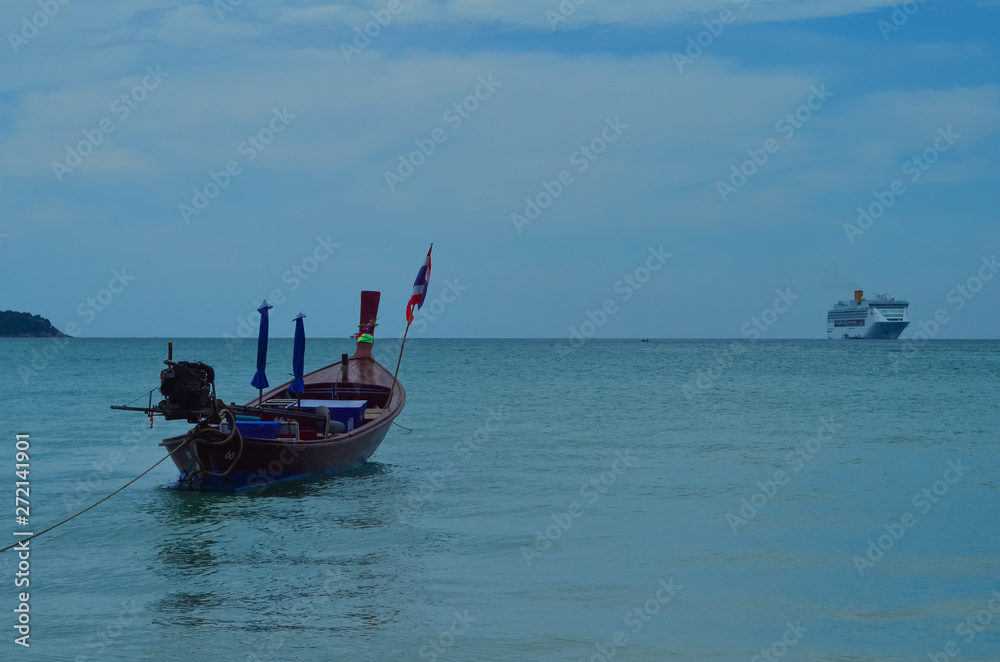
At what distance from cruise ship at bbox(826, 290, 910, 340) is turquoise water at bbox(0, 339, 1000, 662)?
417 feet

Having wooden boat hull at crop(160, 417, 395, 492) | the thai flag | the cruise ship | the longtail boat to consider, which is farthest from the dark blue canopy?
the cruise ship

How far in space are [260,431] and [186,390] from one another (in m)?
2.09

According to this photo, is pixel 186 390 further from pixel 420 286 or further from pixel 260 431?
pixel 420 286

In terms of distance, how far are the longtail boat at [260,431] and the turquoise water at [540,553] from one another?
0.43m

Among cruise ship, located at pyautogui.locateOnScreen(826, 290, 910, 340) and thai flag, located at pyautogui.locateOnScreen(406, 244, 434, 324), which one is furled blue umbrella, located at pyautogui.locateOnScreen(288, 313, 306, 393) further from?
cruise ship, located at pyautogui.locateOnScreen(826, 290, 910, 340)

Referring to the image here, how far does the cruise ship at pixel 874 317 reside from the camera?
145250 mm

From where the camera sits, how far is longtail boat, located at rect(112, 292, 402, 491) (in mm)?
15086

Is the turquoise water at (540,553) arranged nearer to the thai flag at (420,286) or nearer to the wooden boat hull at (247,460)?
the wooden boat hull at (247,460)

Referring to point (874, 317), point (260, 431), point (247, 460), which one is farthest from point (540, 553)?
point (874, 317)

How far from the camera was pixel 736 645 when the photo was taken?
8.82m

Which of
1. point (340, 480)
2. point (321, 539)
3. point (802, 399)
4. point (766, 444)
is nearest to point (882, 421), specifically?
point (766, 444)

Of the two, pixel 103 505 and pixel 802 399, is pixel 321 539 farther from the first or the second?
pixel 802 399

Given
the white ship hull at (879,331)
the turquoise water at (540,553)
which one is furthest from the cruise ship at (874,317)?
the turquoise water at (540,553)

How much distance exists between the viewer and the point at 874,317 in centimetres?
14475
